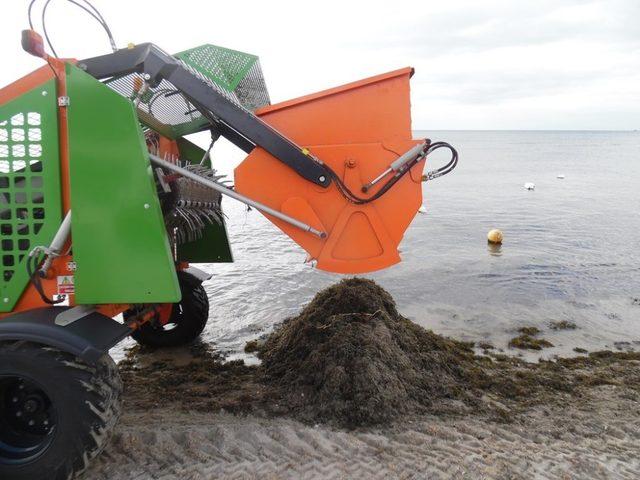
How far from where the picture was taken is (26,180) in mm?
2840

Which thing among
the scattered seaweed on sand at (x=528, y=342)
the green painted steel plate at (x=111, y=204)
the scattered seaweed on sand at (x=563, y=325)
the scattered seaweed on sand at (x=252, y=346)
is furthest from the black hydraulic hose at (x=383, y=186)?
the scattered seaweed on sand at (x=563, y=325)

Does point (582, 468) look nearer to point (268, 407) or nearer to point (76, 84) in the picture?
point (268, 407)

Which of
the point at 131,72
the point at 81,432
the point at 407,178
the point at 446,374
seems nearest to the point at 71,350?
the point at 81,432

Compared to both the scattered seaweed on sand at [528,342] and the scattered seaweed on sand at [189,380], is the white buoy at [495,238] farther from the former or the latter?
the scattered seaweed on sand at [189,380]

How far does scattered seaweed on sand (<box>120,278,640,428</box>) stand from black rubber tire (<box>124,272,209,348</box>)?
0.15 meters

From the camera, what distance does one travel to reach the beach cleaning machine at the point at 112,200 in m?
2.56

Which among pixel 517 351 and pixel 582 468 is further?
pixel 517 351

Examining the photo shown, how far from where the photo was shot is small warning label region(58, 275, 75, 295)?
290 centimetres

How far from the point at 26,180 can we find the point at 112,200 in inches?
22.2

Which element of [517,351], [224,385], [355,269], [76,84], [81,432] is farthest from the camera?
[517,351]

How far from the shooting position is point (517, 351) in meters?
5.23

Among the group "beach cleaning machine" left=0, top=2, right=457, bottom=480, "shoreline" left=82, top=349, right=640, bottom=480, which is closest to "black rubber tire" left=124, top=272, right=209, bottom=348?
"shoreline" left=82, top=349, right=640, bottom=480

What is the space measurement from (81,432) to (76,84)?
1.94 m

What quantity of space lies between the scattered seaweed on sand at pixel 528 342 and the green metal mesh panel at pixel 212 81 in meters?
3.84
